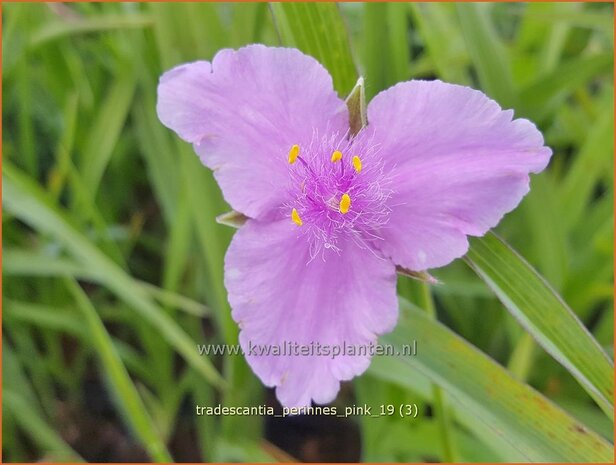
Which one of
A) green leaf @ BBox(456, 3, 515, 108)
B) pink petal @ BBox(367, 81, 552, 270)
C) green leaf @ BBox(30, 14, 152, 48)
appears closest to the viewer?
pink petal @ BBox(367, 81, 552, 270)

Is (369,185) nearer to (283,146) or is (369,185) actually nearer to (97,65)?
(283,146)

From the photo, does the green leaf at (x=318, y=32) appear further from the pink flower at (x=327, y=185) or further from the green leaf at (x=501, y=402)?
the green leaf at (x=501, y=402)

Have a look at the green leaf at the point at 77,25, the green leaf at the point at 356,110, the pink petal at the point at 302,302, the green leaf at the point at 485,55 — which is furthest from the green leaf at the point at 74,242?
the green leaf at the point at 485,55

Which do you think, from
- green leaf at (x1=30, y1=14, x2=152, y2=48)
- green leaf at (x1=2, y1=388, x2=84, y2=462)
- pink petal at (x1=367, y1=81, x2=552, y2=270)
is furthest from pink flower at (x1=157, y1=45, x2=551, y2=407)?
green leaf at (x1=2, y1=388, x2=84, y2=462)

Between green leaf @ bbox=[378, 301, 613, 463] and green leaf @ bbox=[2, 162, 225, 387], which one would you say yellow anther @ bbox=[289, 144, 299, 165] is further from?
green leaf @ bbox=[2, 162, 225, 387]

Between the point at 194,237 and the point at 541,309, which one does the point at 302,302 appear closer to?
the point at 541,309

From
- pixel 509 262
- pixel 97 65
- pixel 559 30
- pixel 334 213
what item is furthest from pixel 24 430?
pixel 559 30

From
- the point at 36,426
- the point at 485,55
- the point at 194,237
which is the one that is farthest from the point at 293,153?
the point at 36,426
